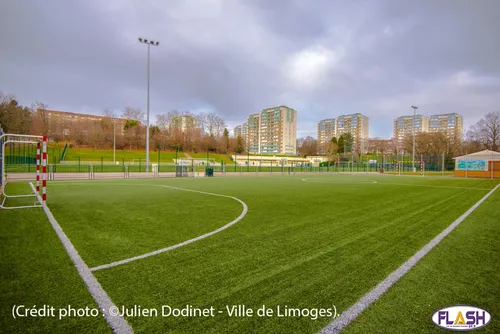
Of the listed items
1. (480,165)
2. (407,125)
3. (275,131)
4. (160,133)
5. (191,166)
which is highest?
(407,125)

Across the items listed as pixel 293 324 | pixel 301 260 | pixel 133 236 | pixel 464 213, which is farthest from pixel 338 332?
pixel 464 213

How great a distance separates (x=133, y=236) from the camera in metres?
4.09

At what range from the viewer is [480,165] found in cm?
2728

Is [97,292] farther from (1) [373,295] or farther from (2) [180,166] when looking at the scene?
(2) [180,166]

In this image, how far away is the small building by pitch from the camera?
26.3 metres

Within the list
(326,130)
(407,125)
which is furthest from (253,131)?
(407,125)

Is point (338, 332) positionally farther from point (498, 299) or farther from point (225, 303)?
point (498, 299)

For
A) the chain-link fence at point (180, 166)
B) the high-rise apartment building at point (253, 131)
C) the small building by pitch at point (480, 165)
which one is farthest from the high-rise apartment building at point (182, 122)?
the high-rise apartment building at point (253, 131)

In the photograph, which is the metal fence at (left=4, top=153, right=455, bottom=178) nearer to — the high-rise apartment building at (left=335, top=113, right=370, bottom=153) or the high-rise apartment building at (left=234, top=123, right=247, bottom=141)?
the high-rise apartment building at (left=335, top=113, right=370, bottom=153)

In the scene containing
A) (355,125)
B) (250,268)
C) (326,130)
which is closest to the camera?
(250,268)

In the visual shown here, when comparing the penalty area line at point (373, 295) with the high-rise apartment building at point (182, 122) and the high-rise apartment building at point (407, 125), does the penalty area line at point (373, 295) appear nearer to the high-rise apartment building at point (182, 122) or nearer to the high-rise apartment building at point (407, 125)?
the high-rise apartment building at point (182, 122)

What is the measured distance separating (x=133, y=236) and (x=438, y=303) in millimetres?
3923

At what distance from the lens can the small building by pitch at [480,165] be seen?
1037 inches

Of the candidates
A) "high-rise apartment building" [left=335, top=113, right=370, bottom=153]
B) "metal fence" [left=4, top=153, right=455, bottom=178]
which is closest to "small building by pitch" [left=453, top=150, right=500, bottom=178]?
"metal fence" [left=4, top=153, right=455, bottom=178]
